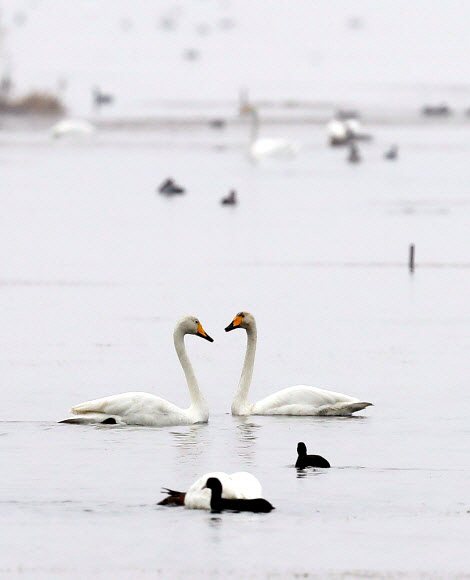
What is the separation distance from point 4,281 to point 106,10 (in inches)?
4659

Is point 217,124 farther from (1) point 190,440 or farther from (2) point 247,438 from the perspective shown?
(1) point 190,440

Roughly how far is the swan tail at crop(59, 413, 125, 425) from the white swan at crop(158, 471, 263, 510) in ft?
10.0

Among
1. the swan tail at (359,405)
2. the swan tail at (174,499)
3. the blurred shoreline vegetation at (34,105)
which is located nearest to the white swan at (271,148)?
the blurred shoreline vegetation at (34,105)

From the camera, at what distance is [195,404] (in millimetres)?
15773

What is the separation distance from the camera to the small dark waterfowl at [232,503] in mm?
12125

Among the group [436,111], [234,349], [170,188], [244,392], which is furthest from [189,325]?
[436,111]

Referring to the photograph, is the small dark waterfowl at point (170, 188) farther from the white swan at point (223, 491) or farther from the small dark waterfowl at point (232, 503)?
the small dark waterfowl at point (232, 503)

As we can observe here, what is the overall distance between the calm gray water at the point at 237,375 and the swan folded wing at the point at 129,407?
17 centimetres

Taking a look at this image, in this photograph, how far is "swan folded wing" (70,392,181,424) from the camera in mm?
15539

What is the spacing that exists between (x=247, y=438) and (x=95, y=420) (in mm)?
1321

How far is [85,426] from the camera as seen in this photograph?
1553 centimetres

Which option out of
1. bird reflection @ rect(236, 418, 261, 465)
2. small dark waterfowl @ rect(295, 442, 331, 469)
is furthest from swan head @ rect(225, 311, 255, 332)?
small dark waterfowl @ rect(295, 442, 331, 469)

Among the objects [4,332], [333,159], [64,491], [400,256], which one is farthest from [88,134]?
[64,491]

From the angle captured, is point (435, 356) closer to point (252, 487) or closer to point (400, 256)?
point (252, 487)
